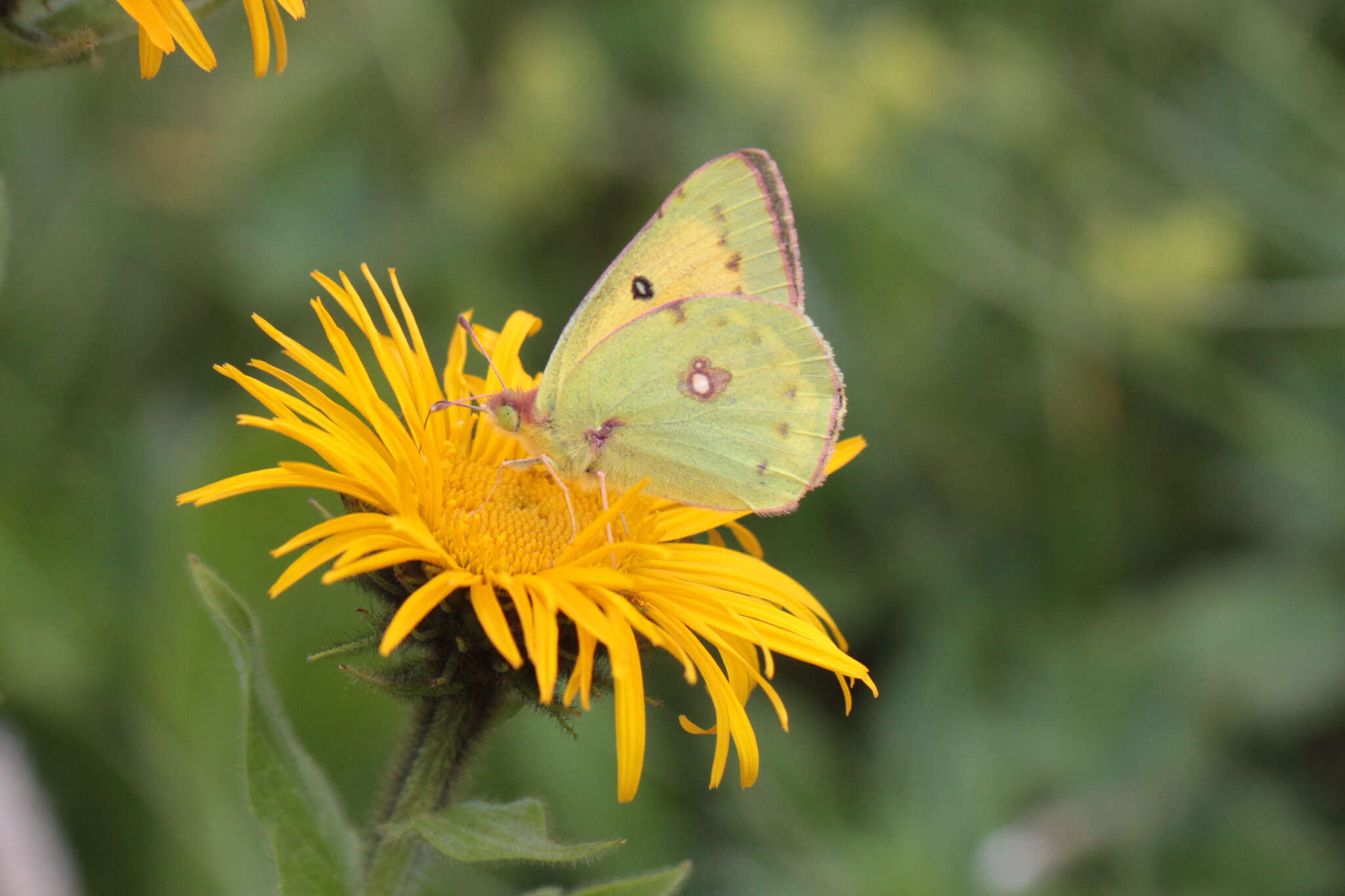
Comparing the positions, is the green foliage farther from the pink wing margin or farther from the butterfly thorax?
the pink wing margin

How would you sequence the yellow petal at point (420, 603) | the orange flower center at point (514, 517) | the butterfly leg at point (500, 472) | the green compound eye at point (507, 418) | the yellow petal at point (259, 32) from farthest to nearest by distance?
the green compound eye at point (507, 418), the butterfly leg at point (500, 472), the orange flower center at point (514, 517), the yellow petal at point (259, 32), the yellow petal at point (420, 603)

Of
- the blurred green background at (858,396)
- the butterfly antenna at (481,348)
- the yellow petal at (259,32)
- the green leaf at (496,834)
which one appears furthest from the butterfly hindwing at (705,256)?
the blurred green background at (858,396)

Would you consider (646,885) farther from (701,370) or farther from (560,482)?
(701,370)

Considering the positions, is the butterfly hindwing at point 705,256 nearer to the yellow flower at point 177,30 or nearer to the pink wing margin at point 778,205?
the pink wing margin at point 778,205

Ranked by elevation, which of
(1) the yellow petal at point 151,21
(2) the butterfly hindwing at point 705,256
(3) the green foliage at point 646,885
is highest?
(1) the yellow petal at point 151,21

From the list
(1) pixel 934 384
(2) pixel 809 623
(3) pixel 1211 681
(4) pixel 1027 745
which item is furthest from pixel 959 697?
(2) pixel 809 623
